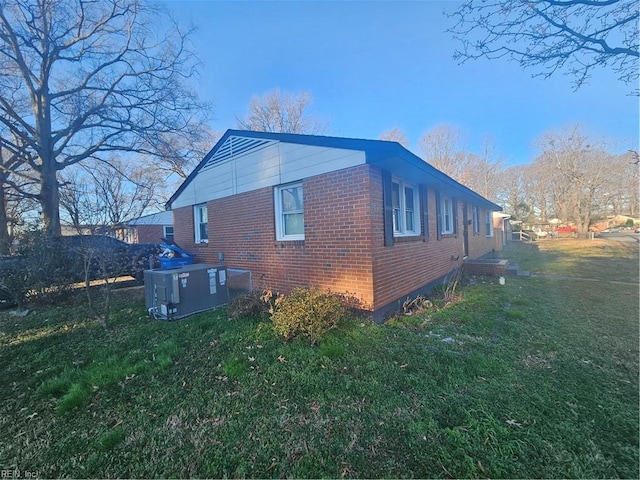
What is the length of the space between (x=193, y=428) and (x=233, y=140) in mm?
6849

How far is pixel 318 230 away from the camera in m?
5.43

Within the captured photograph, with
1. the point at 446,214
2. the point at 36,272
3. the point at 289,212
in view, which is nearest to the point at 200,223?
the point at 36,272

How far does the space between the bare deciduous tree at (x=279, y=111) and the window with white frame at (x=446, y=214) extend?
17805 mm

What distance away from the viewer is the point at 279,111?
24656 mm

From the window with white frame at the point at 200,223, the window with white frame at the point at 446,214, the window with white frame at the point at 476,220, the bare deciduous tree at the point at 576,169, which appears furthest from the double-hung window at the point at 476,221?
the bare deciduous tree at the point at 576,169

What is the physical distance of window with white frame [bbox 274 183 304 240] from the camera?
237 inches

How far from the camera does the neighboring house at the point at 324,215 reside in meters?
4.81

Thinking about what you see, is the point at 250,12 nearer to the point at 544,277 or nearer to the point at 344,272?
the point at 344,272

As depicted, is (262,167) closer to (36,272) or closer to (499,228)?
(36,272)

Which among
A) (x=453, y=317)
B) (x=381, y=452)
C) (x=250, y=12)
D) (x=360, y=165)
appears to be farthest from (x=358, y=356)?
(x=250, y=12)

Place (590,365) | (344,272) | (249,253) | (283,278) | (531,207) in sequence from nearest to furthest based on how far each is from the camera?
(590,365), (344,272), (283,278), (249,253), (531,207)

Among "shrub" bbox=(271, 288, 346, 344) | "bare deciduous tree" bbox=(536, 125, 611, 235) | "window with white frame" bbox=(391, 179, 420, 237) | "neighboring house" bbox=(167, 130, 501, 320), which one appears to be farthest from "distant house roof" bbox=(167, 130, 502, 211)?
"bare deciduous tree" bbox=(536, 125, 611, 235)

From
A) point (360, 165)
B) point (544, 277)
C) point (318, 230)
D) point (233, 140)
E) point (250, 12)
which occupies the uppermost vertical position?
point (250, 12)

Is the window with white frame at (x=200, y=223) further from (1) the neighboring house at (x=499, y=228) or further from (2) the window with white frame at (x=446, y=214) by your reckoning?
(1) the neighboring house at (x=499, y=228)
